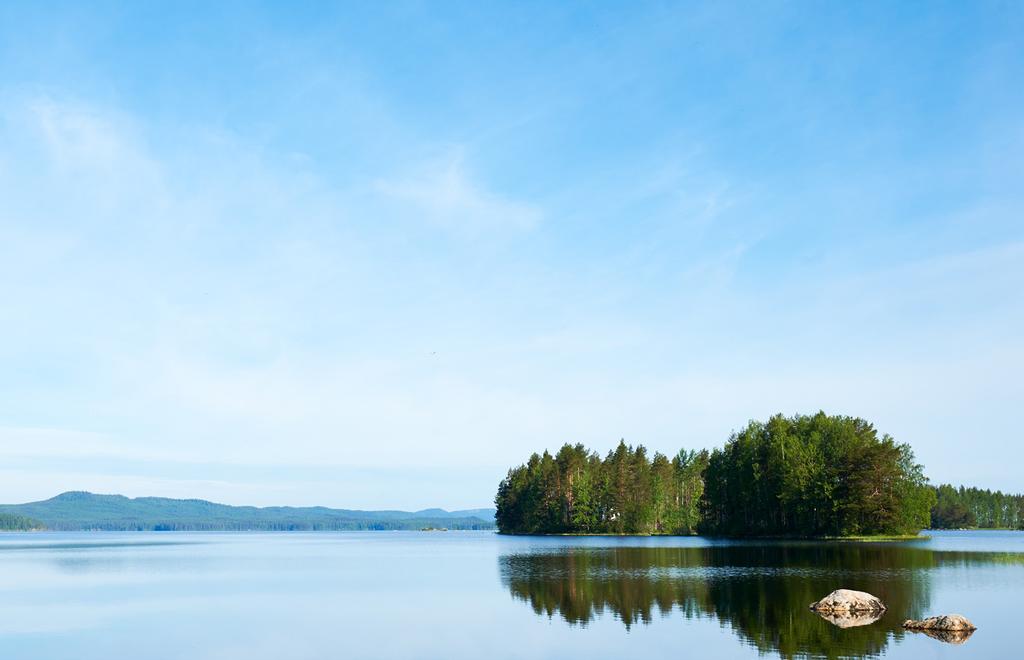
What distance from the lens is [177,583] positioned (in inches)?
2842

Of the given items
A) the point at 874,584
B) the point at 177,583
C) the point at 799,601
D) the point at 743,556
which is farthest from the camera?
the point at 743,556

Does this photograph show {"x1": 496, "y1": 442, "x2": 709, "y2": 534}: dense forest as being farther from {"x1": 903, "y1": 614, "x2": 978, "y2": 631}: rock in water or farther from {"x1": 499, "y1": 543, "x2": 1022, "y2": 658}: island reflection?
{"x1": 903, "y1": 614, "x2": 978, "y2": 631}: rock in water

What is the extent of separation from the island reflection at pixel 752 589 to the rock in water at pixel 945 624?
0.81 metres

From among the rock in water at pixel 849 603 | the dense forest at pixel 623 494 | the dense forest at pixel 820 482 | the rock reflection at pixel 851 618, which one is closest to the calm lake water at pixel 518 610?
the rock reflection at pixel 851 618

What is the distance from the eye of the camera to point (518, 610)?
48812mm

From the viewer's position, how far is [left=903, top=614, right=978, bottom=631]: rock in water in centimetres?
3694

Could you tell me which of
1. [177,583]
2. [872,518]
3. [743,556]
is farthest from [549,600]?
[872,518]

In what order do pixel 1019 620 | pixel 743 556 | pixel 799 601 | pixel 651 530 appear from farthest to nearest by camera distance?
pixel 651 530
pixel 743 556
pixel 799 601
pixel 1019 620

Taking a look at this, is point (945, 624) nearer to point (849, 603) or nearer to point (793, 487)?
point (849, 603)

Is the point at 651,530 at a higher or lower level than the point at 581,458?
lower

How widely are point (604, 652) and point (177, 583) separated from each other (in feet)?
163

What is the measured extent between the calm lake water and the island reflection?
17 cm

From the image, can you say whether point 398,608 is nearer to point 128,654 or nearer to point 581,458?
point 128,654

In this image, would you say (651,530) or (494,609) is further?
(651,530)
